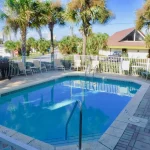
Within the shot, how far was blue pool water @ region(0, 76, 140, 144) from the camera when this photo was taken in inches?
205

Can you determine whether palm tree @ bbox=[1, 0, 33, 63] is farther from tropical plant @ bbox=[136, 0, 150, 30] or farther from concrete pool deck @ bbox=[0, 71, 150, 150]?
concrete pool deck @ bbox=[0, 71, 150, 150]

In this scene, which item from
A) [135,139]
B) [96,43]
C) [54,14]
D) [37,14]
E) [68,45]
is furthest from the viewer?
[96,43]

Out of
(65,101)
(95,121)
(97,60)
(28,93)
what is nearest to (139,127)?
(95,121)

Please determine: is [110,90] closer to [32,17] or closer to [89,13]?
[89,13]

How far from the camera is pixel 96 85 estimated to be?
1055cm

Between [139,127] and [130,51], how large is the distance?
71.6 ft

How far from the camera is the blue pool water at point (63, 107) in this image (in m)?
5.21

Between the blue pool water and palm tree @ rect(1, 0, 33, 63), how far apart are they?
154 inches

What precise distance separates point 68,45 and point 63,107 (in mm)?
17385

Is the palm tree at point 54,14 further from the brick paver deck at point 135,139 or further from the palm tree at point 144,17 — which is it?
the brick paver deck at point 135,139

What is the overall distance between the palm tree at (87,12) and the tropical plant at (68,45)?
34.6ft

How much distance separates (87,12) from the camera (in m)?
12.5

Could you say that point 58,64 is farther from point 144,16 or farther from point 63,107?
point 144,16

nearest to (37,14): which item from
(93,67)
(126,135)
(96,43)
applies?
(93,67)
